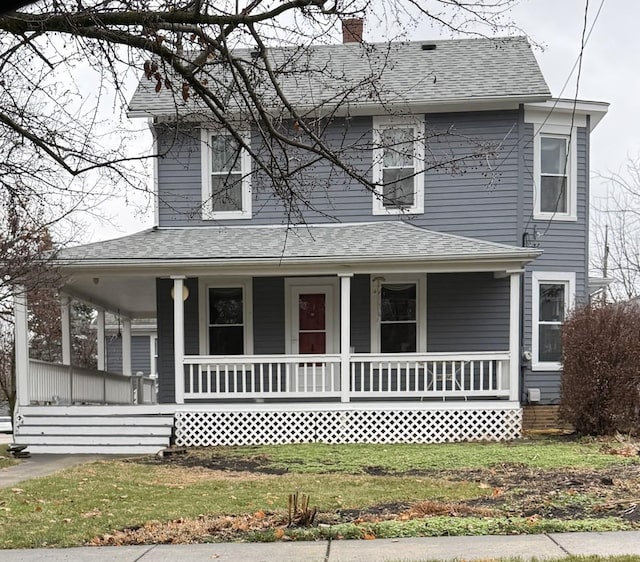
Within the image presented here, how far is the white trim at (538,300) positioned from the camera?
14391 millimetres

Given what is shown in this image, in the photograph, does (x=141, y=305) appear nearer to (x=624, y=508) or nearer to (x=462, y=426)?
(x=462, y=426)

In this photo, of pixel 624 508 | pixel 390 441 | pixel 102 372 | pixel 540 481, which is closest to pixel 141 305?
pixel 102 372

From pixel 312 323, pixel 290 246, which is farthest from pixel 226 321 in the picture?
pixel 290 246

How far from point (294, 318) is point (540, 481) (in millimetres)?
7269

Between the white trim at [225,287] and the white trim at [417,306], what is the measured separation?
245cm

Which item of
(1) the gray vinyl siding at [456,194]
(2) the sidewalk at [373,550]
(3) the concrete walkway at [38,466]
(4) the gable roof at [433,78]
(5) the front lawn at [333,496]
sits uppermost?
(4) the gable roof at [433,78]

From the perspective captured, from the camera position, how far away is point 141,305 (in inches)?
722

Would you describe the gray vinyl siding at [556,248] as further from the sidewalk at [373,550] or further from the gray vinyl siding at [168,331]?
the sidewalk at [373,550]

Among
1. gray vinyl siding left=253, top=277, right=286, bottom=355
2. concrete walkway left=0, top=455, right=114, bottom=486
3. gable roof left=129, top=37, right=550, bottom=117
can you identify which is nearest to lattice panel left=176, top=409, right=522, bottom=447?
concrete walkway left=0, top=455, right=114, bottom=486

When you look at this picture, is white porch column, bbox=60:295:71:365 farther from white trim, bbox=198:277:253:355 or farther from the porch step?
white trim, bbox=198:277:253:355

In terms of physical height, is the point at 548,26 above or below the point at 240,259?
above

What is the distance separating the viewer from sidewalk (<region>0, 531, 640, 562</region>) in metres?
4.81

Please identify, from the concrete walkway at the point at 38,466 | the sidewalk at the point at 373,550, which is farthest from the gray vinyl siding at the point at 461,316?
the sidewalk at the point at 373,550

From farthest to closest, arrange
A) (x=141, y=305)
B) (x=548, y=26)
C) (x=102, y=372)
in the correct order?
(x=141, y=305), (x=102, y=372), (x=548, y=26)
